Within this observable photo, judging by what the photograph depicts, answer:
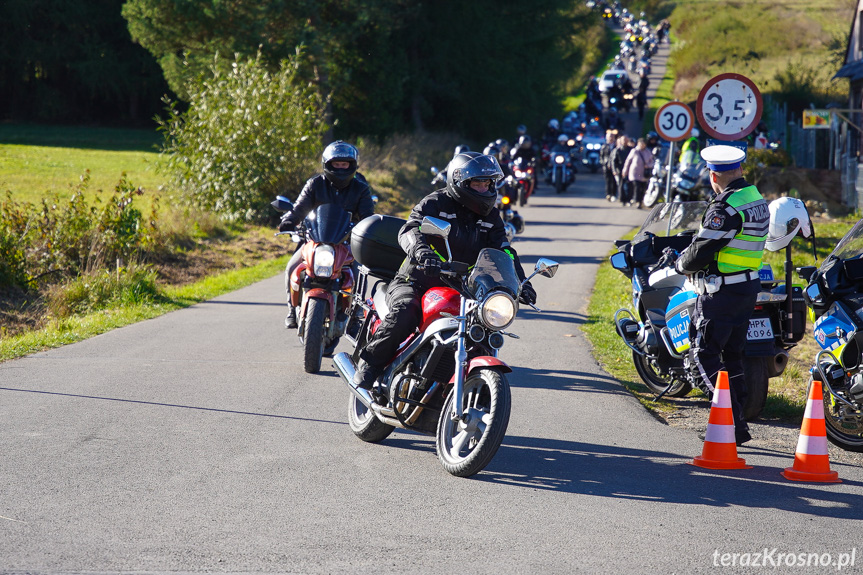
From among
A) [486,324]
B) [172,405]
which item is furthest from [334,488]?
[172,405]

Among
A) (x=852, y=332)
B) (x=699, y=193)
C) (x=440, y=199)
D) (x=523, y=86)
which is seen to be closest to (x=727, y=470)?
(x=852, y=332)

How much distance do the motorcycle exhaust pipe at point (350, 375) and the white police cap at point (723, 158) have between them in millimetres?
2620

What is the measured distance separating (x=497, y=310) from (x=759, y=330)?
248 centimetres

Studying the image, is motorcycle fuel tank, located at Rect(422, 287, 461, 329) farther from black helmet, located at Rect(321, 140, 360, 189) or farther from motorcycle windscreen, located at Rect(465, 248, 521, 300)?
black helmet, located at Rect(321, 140, 360, 189)

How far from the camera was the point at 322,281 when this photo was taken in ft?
27.9

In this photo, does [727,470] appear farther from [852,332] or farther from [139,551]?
[139,551]

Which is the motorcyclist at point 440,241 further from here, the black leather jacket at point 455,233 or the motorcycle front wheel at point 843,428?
the motorcycle front wheel at point 843,428

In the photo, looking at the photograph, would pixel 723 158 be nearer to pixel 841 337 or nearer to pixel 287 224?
pixel 841 337

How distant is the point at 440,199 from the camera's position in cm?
603

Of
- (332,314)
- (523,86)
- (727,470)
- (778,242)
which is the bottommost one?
(727,470)

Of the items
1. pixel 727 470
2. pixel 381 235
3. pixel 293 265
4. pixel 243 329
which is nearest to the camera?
pixel 727 470

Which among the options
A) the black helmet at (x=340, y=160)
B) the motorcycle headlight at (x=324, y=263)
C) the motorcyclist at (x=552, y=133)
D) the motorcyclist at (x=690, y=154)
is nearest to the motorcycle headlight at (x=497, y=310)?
the motorcycle headlight at (x=324, y=263)

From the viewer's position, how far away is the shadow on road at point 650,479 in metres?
5.17

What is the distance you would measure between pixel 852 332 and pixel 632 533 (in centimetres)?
240
